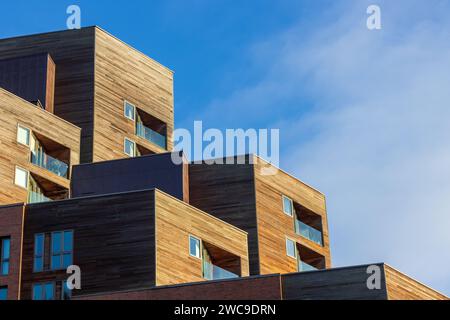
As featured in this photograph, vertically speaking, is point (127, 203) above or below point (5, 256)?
above

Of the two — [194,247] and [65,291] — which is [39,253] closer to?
[65,291]

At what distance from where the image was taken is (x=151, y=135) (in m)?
68.2

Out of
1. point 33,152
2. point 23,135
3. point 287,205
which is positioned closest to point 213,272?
point 287,205

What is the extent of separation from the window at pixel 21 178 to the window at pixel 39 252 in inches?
272

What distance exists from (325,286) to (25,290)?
45.1 feet

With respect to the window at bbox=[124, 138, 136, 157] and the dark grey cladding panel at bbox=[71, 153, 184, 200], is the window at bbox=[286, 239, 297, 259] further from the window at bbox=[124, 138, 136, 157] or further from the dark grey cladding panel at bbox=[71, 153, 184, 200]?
the window at bbox=[124, 138, 136, 157]

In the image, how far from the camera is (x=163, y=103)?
69500 mm

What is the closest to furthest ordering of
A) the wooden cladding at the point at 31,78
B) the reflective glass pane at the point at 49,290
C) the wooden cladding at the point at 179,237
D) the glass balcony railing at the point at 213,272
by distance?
the reflective glass pane at the point at 49,290
the wooden cladding at the point at 179,237
the glass balcony railing at the point at 213,272
the wooden cladding at the point at 31,78

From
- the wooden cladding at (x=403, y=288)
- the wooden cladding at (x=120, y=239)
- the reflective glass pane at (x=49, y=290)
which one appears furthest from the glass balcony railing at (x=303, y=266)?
the reflective glass pane at (x=49, y=290)

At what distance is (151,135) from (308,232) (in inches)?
466

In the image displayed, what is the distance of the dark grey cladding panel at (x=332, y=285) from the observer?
42.7 meters

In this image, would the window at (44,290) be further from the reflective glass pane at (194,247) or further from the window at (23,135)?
the window at (23,135)
